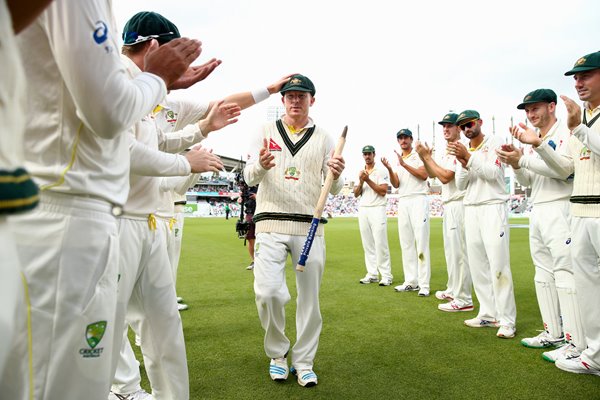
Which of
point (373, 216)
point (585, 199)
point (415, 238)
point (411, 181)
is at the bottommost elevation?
point (415, 238)

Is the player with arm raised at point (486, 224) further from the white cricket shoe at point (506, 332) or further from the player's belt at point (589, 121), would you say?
the player's belt at point (589, 121)

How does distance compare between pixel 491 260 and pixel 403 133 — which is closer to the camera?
pixel 491 260

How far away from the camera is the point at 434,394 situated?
3.65 meters

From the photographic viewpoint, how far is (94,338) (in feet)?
5.58

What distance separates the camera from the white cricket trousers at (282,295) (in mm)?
4098

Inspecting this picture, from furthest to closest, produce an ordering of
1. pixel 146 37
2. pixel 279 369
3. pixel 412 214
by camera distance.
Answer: pixel 412 214, pixel 279 369, pixel 146 37

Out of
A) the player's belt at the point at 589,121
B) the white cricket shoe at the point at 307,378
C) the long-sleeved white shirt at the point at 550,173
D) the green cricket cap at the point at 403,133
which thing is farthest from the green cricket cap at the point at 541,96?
the green cricket cap at the point at 403,133

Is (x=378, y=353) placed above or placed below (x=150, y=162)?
below

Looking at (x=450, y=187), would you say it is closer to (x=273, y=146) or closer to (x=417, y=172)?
(x=417, y=172)

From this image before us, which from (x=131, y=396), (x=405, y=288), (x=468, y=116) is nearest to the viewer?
(x=131, y=396)

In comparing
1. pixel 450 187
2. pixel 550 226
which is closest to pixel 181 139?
pixel 550 226

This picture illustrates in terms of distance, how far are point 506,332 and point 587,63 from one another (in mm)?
3154

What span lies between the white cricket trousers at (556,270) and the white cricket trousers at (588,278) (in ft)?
0.94

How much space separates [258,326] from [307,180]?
7.88ft
